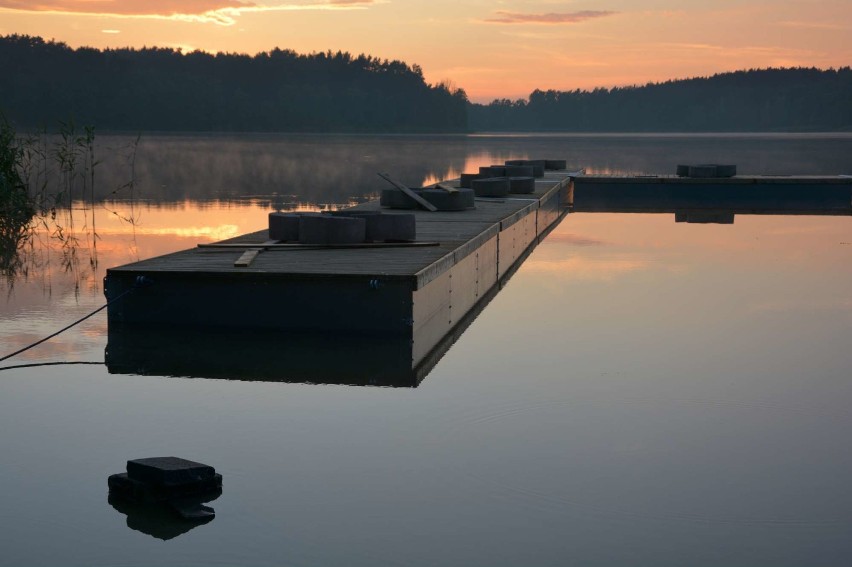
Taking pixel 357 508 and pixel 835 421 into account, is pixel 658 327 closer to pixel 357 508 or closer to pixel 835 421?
pixel 835 421

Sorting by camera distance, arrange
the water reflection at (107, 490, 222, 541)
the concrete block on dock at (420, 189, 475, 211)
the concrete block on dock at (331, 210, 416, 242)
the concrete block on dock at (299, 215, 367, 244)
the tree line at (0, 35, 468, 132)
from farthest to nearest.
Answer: the tree line at (0, 35, 468, 132) < the concrete block on dock at (420, 189, 475, 211) < the concrete block on dock at (331, 210, 416, 242) < the concrete block on dock at (299, 215, 367, 244) < the water reflection at (107, 490, 222, 541)

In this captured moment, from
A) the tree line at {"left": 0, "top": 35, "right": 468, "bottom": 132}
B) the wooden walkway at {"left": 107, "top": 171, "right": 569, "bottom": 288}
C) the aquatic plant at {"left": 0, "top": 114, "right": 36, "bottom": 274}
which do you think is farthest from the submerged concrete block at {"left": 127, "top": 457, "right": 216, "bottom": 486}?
the tree line at {"left": 0, "top": 35, "right": 468, "bottom": 132}

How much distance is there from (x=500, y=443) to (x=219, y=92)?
16383 centimetres

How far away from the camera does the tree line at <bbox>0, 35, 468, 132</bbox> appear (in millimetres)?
147375

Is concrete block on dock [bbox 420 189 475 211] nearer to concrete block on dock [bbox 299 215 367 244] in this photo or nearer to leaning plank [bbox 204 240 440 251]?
leaning plank [bbox 204 240 440 251]

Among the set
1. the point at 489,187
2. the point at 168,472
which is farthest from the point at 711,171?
the point at 168,472

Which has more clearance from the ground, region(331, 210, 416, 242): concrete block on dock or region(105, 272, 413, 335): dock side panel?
region(331, 210, 416, 242): concrete block on dock

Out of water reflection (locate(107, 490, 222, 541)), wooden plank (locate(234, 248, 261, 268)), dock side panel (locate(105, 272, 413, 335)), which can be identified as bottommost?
water reflection (locate(107, 490, 222, 541))

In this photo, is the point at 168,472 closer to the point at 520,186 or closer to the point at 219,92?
the point at 520,186

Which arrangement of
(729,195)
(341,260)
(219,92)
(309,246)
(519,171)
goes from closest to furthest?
(341,260) < (309,246) < (519,171) < (729,195) < (219,92)

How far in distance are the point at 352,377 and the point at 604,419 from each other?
2.02 m

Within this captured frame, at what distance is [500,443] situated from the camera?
684cm

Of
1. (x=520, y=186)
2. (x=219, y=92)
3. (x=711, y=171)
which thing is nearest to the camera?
(x=520, y=186)

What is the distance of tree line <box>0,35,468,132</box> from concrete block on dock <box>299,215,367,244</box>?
414ft
